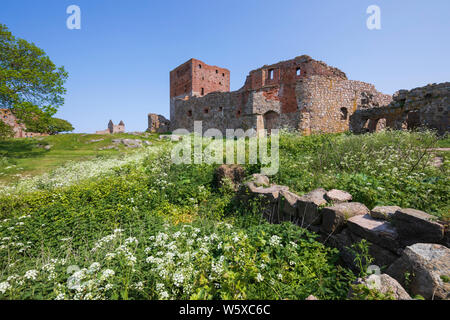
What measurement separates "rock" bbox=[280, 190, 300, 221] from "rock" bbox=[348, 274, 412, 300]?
1.91m

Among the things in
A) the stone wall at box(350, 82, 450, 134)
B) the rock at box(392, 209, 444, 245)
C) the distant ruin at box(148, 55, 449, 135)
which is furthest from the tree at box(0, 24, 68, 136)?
the stone wall at box(350, 82, 450, 134)

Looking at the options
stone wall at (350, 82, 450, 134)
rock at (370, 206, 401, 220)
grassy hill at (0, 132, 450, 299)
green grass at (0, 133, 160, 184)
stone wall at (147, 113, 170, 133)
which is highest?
stone wall at (147, 113, 170, 133)

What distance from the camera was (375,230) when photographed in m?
2.38

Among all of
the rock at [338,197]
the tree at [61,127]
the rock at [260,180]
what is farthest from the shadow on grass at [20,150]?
the tree at [61,127]

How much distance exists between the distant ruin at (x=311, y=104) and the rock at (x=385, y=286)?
43.4 feet

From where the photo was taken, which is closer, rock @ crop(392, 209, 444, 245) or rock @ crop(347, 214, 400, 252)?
rock @ crop(392, 209, 444, 245)

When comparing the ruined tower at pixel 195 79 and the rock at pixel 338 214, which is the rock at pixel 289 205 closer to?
the rock at pixel 338 214

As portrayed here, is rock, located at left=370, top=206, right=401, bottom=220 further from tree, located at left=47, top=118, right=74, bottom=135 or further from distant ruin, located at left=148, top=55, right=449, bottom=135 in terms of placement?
tree, located at left=47, top=118, right=74, bottom=135

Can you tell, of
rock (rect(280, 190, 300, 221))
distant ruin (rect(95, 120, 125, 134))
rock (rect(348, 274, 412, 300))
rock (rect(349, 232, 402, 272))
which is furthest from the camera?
distant ruin (rect(95, 120, 125, 134))

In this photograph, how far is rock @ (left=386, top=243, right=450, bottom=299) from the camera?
5.22ft

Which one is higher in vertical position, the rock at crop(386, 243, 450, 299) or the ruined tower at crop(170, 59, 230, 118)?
the ruined tower at crop(170, 59, 230, 118)

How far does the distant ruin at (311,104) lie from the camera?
11969 mm

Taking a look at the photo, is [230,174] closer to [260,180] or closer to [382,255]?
[260,180]
